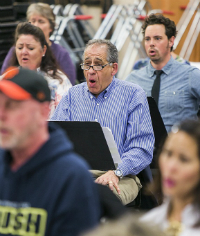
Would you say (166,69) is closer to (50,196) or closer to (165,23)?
(165,23)

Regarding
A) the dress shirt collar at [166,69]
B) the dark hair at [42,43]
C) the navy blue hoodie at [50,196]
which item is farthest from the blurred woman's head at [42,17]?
the navy blue hoodie at [50,196]

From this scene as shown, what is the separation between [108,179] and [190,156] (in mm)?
1688

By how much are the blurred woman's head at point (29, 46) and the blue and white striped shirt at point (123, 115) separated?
2.97ft

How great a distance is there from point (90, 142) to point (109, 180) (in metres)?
0.44

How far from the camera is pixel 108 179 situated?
3.33m

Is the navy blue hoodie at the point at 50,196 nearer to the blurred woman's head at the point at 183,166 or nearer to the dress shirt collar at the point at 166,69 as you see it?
the blurred woman's head at the point at 183,166

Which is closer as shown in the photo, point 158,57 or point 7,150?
point 7,150

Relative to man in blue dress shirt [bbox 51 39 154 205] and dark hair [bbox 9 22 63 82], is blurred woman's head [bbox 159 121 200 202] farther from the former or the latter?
dark hair [bbox 9 22 63 82]

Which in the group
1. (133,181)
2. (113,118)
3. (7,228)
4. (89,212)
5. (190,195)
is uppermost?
(190,195)

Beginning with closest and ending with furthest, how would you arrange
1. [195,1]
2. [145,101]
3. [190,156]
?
[190,156]
[145,101]
[195,1]

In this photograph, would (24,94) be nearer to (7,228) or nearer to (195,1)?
(7,228)

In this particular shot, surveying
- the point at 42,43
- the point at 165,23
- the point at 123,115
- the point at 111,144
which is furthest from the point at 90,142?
the point at 165,23

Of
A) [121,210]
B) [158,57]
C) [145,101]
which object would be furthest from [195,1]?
[121,210]

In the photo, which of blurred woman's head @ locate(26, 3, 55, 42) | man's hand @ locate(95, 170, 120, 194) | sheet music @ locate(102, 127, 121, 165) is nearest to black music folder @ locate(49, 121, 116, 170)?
sheet music @ locate(102, 127, 121, 165)
